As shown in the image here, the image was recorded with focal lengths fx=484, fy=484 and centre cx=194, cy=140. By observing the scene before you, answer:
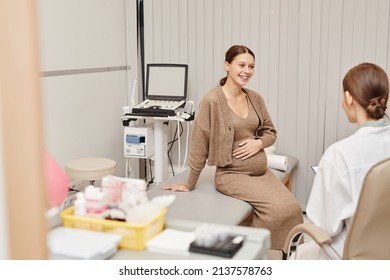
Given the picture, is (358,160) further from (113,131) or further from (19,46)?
(113,131)

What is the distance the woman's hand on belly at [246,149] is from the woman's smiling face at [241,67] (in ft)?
0.92

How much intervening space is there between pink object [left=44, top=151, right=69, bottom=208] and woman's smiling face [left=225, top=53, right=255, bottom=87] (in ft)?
4.39

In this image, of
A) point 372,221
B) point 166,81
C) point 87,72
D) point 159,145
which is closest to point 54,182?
point 372,221

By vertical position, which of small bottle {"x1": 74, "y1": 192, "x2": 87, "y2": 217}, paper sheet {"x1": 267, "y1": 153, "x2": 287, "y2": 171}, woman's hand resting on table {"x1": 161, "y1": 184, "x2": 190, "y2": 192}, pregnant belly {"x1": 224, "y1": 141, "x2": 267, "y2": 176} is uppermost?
small bottle {"x1": 74, "y1": 192, "x2": 87, "y2": 217}

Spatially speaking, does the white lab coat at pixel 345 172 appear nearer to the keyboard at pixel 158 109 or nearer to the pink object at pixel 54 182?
the pink object at pixel 54 182

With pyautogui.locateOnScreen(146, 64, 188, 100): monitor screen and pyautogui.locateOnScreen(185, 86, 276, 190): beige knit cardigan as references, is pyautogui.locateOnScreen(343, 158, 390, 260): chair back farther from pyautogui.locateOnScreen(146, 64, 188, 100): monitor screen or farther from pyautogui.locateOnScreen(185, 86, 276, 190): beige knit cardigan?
pyautogui.locateOnScreen(146, 64, 188, 100): monitor screen

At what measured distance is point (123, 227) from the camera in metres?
1.04

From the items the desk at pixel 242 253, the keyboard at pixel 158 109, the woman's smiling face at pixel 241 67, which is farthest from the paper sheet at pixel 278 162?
the desk at pixel 242 253

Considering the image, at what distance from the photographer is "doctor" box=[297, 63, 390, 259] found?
4.65 ft

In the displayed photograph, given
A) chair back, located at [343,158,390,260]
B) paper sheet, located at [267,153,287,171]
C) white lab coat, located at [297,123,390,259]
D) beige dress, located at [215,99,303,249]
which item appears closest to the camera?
chair back, located at [343,158,390,260]

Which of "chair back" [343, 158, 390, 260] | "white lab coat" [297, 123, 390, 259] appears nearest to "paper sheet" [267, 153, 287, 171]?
"white lab coat" [297, 123, 390, 259]

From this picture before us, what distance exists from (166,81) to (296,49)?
89 cm

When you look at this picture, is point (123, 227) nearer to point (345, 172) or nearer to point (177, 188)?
point (345, 172)

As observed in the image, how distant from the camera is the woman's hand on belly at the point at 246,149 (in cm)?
232
